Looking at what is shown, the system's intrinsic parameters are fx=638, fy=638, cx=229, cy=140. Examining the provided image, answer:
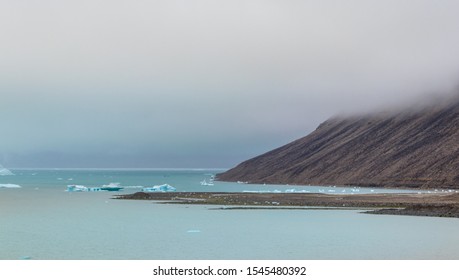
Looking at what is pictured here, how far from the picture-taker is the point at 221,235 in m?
61.6

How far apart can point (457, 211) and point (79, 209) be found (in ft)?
175

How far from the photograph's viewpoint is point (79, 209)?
9581 cm

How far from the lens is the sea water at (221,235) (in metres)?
50.4

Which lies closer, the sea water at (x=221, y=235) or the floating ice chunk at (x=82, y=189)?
the sea water at (x=221, y=235)

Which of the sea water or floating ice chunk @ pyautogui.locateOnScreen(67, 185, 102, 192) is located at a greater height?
floating ice chunk @ pyautogui.locateOnScreen(67, 185, 102, 192)

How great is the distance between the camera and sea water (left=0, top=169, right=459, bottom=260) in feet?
165

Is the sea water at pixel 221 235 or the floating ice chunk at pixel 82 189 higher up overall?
the floating ice chunk at pixel 82 189

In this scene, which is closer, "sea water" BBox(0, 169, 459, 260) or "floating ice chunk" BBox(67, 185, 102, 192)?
"sea water" BBox(0, 169, 459, 260)

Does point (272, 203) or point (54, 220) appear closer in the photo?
point (54, 220)

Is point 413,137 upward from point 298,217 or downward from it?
upward

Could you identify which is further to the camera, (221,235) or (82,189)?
(82,189)

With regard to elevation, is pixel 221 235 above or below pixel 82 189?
below

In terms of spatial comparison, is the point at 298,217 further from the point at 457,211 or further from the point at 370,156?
the point at 370,156
